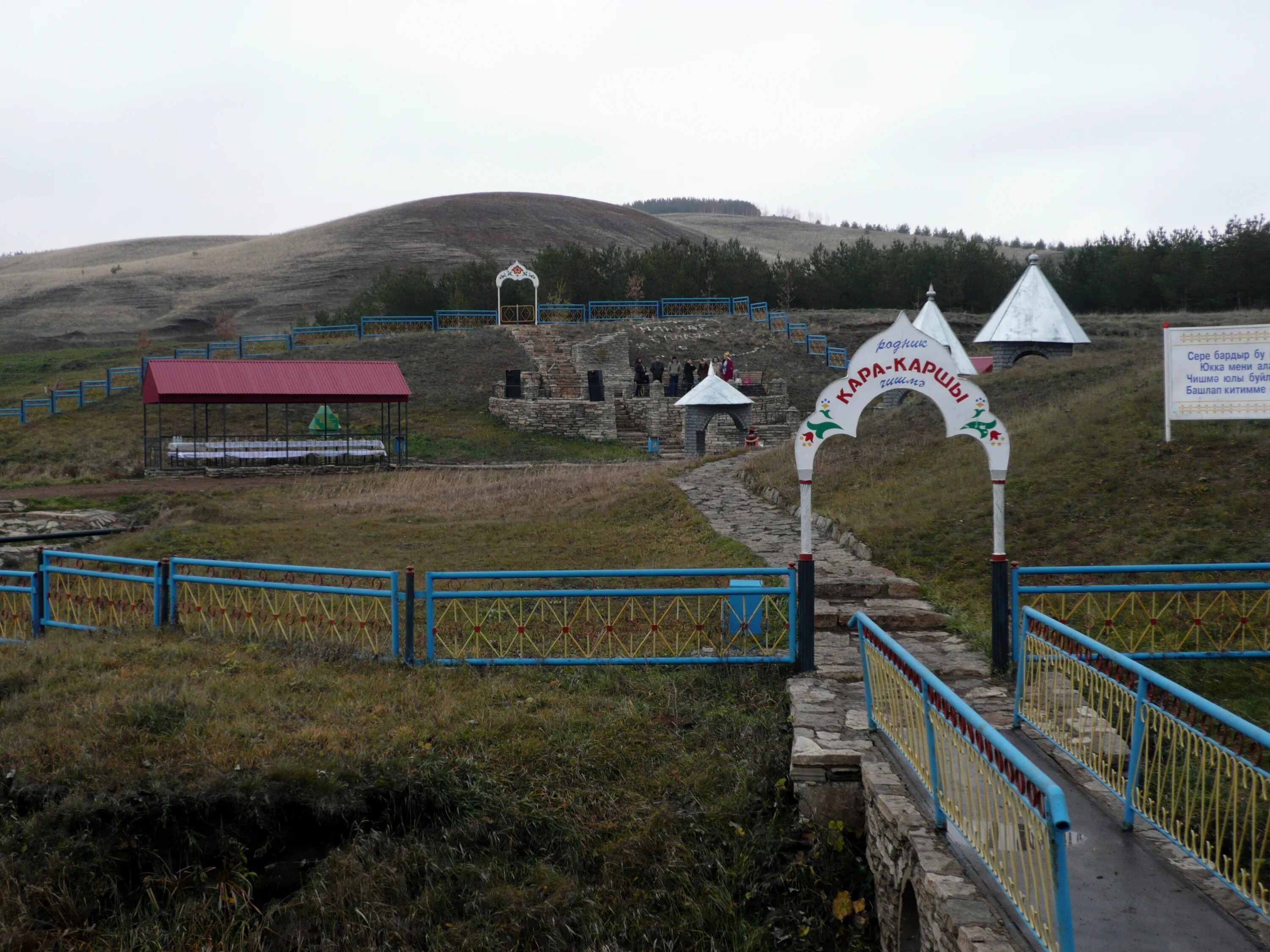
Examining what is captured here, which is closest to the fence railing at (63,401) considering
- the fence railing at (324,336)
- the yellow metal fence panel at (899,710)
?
the fence railing at (324,336)

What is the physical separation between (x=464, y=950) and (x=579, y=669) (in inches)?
110

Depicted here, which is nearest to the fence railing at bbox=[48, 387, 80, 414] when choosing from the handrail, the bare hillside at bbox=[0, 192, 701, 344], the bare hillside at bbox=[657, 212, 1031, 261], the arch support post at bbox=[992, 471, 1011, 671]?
the bare hillside at bbox=[0, 192, 701, 344]

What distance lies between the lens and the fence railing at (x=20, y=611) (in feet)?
31.1

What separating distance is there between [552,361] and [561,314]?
233 inches

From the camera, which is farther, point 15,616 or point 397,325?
point 397,325

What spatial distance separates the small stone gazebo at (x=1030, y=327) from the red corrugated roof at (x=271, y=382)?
51.7 feet

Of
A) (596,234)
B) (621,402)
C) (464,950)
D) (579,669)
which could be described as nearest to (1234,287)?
Result: (621,402)

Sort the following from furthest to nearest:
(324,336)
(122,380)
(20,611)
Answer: (324,336)
(122,380)
(20,611)

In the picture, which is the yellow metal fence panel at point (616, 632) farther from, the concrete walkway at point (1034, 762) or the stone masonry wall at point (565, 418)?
the stone masonry wall at point (565, 418)

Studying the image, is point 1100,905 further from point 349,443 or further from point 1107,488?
point 349,443

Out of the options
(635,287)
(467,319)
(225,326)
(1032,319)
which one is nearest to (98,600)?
(1032,319)

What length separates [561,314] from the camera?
4553cm

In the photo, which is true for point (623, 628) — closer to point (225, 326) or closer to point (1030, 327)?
point (1030, 327)

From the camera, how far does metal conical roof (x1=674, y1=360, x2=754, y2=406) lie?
2780 centimetres
